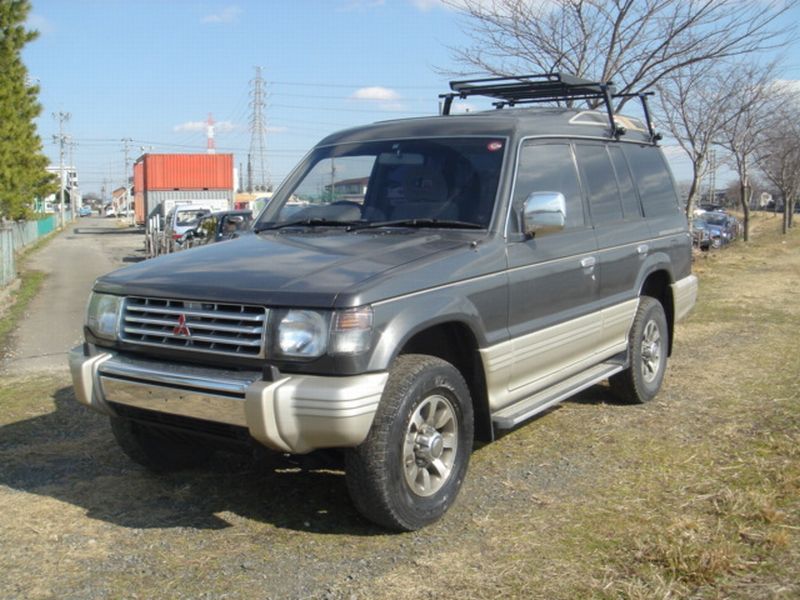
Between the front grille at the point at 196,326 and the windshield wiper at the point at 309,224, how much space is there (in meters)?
1.32

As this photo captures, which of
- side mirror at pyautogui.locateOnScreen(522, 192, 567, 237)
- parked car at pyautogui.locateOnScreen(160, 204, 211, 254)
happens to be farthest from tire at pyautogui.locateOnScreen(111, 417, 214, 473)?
parked car at pyautogui.locateOnScreen(160, 204, 211, 254)

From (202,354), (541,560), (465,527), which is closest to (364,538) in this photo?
(465,527)

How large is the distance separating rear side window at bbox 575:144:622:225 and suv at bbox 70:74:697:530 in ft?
0.06

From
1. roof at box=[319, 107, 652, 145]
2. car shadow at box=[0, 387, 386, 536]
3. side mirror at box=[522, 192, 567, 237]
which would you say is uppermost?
roof at box=[319, 107, 652, 145]

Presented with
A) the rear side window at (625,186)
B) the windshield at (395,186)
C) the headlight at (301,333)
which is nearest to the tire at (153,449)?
the headlight at (301,333)

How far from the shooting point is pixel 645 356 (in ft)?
21.6

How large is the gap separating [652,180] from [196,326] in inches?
167

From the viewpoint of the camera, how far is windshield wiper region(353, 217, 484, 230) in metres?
4.70

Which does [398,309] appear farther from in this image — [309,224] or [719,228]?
[719,228]

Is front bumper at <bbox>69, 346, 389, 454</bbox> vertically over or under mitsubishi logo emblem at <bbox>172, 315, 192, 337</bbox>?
under

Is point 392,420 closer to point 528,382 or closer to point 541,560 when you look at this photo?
point 541,560

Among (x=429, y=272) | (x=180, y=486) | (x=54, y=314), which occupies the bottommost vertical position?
(x=54, y=314)

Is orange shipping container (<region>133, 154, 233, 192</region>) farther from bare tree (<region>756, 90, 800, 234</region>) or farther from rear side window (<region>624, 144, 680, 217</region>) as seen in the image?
rear side window (<region>624, 144, 680, 217</region>)

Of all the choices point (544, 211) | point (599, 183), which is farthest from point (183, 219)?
point (544, 211)
